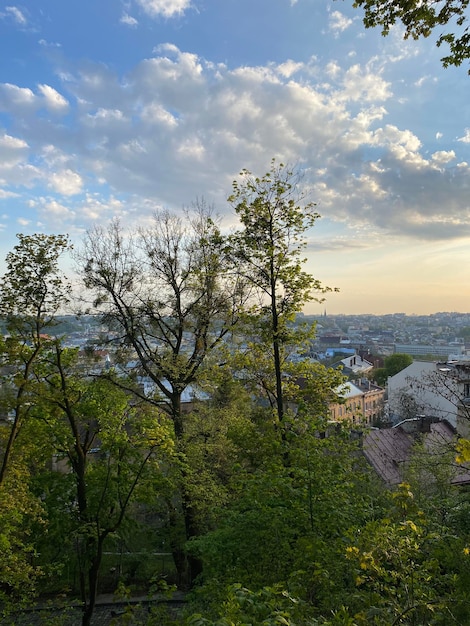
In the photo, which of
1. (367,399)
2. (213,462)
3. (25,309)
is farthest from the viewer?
(367,399)

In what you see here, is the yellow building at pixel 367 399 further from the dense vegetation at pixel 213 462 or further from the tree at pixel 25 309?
the tree at pixel 25 309

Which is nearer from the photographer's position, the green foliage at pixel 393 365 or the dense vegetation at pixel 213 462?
the dense vegetation at pixel 213 462

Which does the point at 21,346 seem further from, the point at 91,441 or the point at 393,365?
the point at 393,365

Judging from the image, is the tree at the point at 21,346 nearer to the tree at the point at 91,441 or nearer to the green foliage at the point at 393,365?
the tree at the point at 91,441

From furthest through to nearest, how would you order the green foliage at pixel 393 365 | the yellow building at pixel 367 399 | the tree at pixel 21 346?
the green foliage at pixel 393 365, the yellow building at pixel 367 399, the tree at pixel 21 346

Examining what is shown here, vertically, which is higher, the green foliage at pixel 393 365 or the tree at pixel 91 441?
the tree at pixel 91 441

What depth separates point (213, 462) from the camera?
17.6 meters

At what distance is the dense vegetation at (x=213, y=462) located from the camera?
448 centimetres

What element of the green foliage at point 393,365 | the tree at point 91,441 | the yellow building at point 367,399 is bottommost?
the yellow building at point 367,399

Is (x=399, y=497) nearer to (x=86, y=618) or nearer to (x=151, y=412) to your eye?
(x=86, y=618)

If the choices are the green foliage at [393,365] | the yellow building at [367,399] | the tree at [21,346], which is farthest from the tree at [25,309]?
the green foliage at [393,365]

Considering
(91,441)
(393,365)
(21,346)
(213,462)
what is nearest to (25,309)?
(21,346)

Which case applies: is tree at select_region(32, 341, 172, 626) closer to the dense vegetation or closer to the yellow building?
the dense vegetation

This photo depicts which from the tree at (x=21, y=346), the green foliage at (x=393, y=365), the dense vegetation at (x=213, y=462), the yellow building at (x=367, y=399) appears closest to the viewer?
the dense vegetation at (x=213, y=462)
